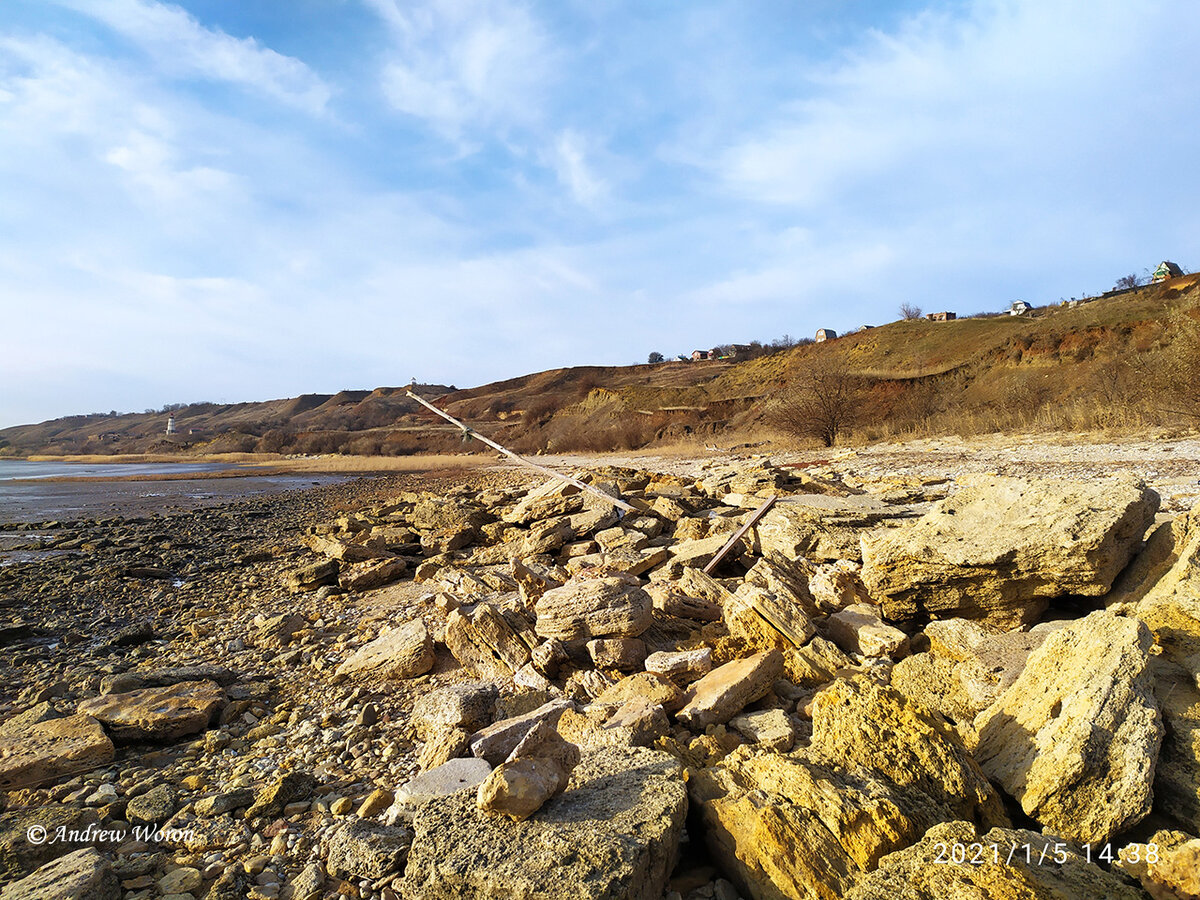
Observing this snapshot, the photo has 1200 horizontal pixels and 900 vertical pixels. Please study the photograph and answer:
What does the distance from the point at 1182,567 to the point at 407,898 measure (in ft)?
13.2

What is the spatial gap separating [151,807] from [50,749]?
1.12m

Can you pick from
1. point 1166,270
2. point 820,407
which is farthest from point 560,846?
point 1166,270

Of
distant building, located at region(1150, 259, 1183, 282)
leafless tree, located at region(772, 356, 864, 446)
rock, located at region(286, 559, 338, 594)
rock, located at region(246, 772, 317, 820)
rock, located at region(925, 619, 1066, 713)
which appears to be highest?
distant building, located at region(1150, 259, 1183, 282)

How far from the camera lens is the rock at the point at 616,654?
4078 millimetres

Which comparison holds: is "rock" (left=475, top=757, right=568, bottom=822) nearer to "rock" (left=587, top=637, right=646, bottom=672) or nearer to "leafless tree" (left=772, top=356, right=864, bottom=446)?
"rock" (left=587, top=637, right=646, bottom=672)

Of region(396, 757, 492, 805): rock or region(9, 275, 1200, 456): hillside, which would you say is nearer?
region(396, 757, 492, 805): rock

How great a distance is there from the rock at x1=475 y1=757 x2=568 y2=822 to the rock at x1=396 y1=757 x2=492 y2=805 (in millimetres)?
347

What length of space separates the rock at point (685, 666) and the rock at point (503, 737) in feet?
2.72

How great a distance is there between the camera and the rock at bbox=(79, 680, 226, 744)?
3938 millimetres

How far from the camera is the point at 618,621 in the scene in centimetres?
420

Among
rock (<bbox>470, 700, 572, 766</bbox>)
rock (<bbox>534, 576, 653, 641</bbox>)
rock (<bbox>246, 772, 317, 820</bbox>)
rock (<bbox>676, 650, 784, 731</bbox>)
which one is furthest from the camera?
rock (<bbox>534, 576, 653, 641</bbox>)

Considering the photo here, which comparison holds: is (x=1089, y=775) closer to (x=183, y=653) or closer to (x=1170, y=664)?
(x=1170, y=664)

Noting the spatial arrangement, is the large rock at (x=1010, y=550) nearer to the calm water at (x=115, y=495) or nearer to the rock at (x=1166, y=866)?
the rock at (x=1166, y=866)

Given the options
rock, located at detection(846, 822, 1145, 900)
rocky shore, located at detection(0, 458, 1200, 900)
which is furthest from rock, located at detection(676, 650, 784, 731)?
rock, located at detection(846, 822, 1145, 900)
